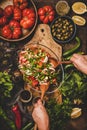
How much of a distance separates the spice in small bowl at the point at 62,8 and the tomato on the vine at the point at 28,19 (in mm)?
470

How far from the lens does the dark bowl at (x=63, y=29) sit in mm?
6059

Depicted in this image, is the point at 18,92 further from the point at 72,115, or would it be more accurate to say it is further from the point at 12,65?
the point at 72,115

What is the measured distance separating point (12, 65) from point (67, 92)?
0.93 metres

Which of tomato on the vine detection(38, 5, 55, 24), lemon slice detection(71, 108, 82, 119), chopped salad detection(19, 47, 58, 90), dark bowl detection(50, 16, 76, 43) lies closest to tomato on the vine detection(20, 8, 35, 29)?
tomato on the vine detection(38, 5, 55, 24)

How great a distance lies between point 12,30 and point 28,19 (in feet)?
0.99

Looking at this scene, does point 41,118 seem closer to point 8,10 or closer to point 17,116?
point 17,116

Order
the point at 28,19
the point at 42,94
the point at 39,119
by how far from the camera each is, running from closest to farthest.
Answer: the point at 39,119, the point at 42,94, the point at 28,19

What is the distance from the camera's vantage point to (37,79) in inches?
222

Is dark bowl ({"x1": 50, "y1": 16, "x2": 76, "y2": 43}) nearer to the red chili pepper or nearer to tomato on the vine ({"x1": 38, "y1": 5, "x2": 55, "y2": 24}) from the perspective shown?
tomato on the vine ({"x1": 38, "y1": 5, "x2": 55, "y2": 24})

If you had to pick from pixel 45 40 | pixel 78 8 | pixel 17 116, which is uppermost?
pixel 78 8

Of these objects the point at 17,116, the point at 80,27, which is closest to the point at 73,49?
the point at 80,27

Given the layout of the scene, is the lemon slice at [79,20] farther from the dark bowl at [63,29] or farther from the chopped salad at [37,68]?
the chopped salad at [37,68]

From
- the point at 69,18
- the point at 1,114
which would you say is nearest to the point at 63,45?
the point at 69,18

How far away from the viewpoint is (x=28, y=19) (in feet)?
19.6
